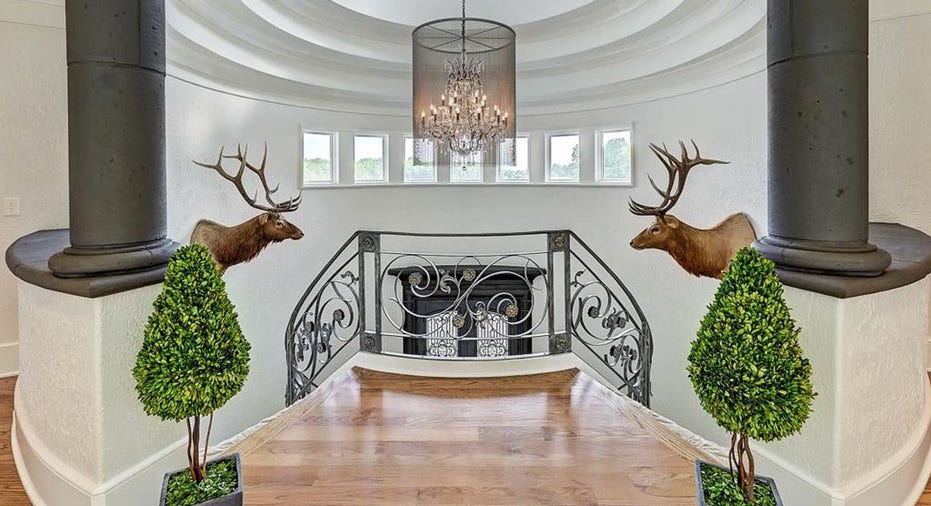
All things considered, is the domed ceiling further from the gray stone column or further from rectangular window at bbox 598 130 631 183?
the gray stone column

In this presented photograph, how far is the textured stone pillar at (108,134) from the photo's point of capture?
2096mm

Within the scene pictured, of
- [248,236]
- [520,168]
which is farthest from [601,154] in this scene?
[248,236]

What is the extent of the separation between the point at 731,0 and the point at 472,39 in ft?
7.68

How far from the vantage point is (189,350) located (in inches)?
74.3

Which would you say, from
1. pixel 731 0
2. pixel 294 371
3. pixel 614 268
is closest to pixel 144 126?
pixel 294 371

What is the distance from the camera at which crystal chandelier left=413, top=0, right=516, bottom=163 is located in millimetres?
4215

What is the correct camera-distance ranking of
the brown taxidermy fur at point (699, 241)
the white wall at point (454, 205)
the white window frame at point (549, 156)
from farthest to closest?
the white window frame at point (549, 156), the white wall at point (454, 205), the brown taxidermy fur at point (699, 241)

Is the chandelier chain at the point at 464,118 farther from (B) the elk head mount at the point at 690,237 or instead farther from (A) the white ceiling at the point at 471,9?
(A) the white ceiling at the point at 471,9

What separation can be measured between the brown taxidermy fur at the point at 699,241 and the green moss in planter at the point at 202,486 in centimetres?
355

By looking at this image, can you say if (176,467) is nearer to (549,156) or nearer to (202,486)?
(202,486)

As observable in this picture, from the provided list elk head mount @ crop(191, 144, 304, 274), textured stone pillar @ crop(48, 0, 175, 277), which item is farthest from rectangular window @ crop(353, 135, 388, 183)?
textured stone pillar @ crop(48, 0, 175, 277)

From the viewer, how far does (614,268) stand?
693cm

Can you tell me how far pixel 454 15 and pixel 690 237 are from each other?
3.79m

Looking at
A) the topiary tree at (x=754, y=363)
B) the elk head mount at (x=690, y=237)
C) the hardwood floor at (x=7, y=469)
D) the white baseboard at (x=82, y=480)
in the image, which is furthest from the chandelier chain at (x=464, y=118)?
the hardwood floor at (x=7, y=469)
